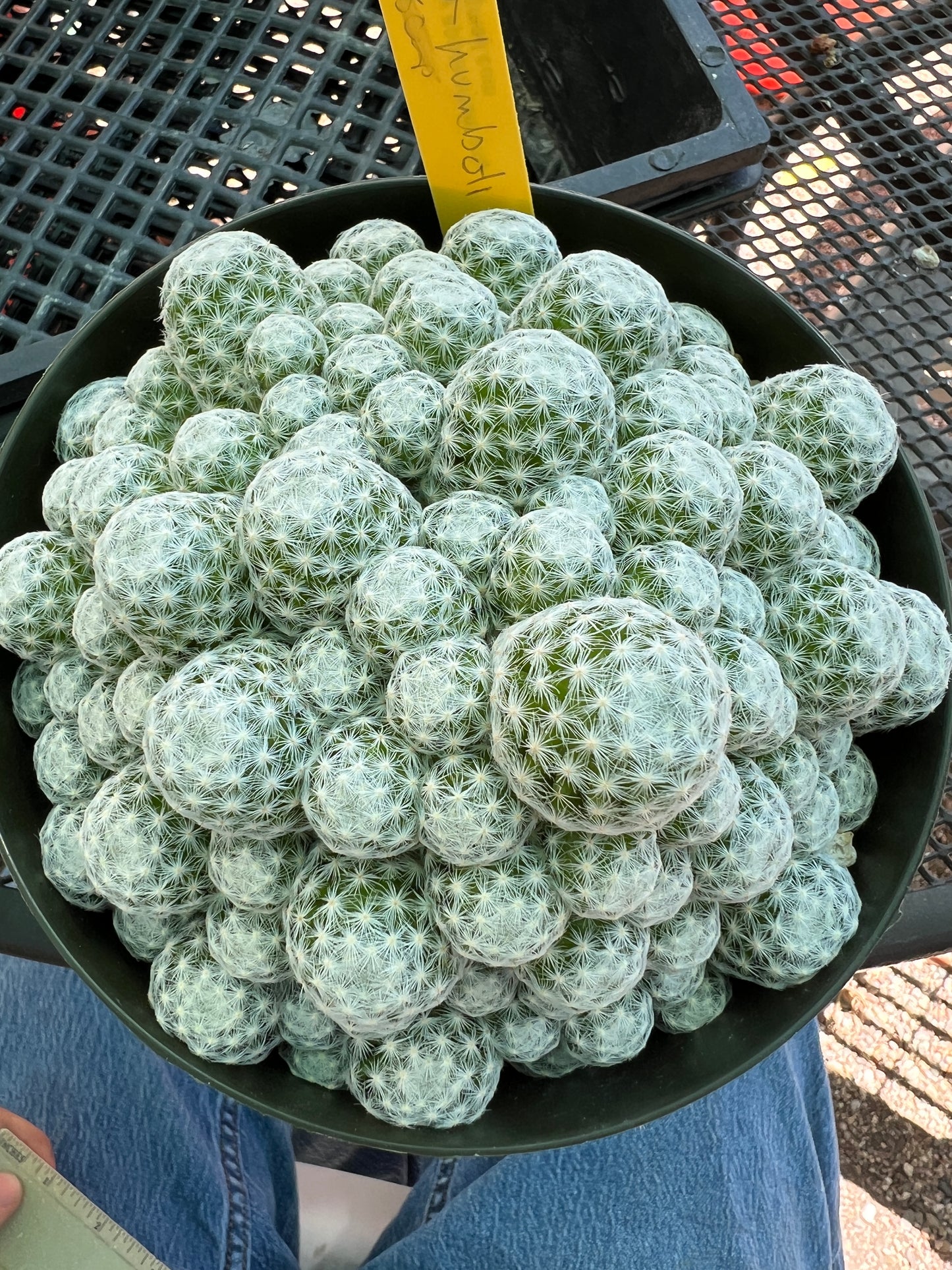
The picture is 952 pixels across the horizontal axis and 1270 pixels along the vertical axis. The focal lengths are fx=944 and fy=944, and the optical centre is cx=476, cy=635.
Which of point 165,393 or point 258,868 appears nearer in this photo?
point 258,868

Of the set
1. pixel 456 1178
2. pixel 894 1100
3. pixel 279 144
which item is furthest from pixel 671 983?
pixel 894 1100

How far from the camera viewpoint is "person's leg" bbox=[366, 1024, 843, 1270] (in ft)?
2.94

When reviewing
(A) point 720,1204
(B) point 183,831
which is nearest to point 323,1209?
(A) point 720,1204

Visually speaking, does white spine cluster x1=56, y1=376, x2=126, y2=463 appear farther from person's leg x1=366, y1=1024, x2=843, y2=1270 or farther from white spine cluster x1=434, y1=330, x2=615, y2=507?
person's leg x1=366, y1=1024, x2=843, y2=1270

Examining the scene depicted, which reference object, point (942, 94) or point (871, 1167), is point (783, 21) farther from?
point (871, 1167)

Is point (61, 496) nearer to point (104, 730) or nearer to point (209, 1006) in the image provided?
point (104, 730)

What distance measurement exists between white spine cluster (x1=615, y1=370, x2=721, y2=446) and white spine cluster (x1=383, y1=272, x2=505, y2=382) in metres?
0.11

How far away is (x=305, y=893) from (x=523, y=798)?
0.51 ft

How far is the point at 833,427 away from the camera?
706 mm

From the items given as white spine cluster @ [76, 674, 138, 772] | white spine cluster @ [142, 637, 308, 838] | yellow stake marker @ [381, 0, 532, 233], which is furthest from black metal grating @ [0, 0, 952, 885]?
white spine cluster @ [142, 637, 308, 838]

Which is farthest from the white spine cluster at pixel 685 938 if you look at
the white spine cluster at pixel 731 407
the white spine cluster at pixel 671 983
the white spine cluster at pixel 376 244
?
the white spine cluster at pixel 376 244

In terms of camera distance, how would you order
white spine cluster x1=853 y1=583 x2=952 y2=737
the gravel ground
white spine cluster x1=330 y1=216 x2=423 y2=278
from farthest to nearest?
1. the gravel ground
2. white spine cluster x1=330 y1=216 x2=423 y2=278
3. white spine cluster x1=853 y1=583 x2=952 y2=737

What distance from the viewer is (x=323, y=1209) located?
119cm

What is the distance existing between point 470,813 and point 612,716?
102 mm
